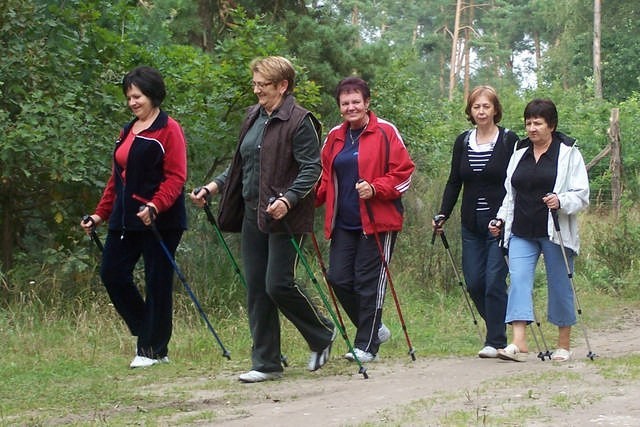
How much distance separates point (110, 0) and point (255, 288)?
4.82 metres

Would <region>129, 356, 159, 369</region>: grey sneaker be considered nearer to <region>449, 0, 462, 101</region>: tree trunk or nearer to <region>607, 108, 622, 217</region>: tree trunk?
<region>607, 108, 622, 217</region>: tree trunk

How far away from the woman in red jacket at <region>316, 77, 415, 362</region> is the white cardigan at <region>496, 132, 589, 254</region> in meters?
0.78

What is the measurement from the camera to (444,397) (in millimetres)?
6754

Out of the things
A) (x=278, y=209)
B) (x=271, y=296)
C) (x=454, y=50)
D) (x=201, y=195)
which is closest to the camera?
(x=278, y=209)

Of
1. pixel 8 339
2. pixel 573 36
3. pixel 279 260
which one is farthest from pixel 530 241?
pixel 573 36

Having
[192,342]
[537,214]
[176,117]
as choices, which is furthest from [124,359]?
[176,117]

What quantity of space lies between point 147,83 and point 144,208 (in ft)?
2.98

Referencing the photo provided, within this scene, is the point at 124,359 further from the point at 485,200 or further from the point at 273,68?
the point at 485,200

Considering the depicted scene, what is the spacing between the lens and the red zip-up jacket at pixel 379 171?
8.40 m

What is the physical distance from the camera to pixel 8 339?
9.36 metres

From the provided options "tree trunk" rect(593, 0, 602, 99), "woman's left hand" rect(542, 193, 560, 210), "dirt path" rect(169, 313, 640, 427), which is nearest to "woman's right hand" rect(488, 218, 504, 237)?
"woman's left hand" rect(542, 193, 560, 210)

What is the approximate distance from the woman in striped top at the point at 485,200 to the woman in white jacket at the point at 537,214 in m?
0.15

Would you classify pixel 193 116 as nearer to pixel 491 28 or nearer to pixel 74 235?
pixel 74 235

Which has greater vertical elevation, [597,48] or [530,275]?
[597,48]
